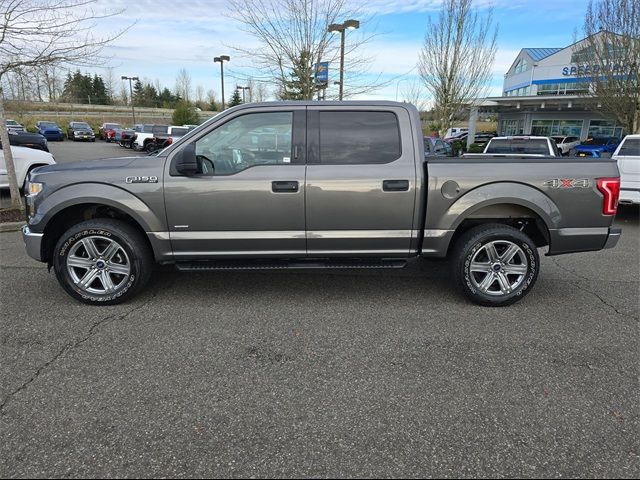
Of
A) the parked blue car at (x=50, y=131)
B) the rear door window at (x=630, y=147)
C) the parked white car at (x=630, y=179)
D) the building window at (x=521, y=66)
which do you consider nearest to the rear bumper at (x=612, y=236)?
the parked white car at (x=630, y=179)

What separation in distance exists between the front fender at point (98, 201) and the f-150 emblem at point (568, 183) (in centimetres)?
358

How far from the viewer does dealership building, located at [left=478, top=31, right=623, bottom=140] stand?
92.4ft

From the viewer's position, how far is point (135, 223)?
4.23 meters

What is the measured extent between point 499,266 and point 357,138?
184 centimetres

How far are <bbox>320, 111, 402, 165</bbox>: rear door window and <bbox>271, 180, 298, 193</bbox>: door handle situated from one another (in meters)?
0.35

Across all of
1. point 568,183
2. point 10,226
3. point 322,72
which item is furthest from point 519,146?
point 10,226

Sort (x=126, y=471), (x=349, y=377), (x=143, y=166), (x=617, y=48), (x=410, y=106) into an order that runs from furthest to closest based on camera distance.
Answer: (x=617, y=48), (x=410, y=106), (x=143, y=166), (x=349, y=377), (x=126, y=471)

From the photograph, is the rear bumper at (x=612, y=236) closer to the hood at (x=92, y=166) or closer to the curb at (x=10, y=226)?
the hood at (x=92, y=166)

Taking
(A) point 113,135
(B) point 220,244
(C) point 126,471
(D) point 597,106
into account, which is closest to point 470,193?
(B) point 220,244

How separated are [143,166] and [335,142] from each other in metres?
1.78

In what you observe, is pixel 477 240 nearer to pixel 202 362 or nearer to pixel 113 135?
pixel 202 362

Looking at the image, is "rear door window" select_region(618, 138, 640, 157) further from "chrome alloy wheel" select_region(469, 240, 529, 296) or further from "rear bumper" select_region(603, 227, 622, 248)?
"chrome alloy wheel" select_region(469, 240, 529, 296)

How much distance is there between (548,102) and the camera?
Answer: 30.6 meters

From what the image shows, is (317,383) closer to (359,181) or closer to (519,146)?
(359,181)
